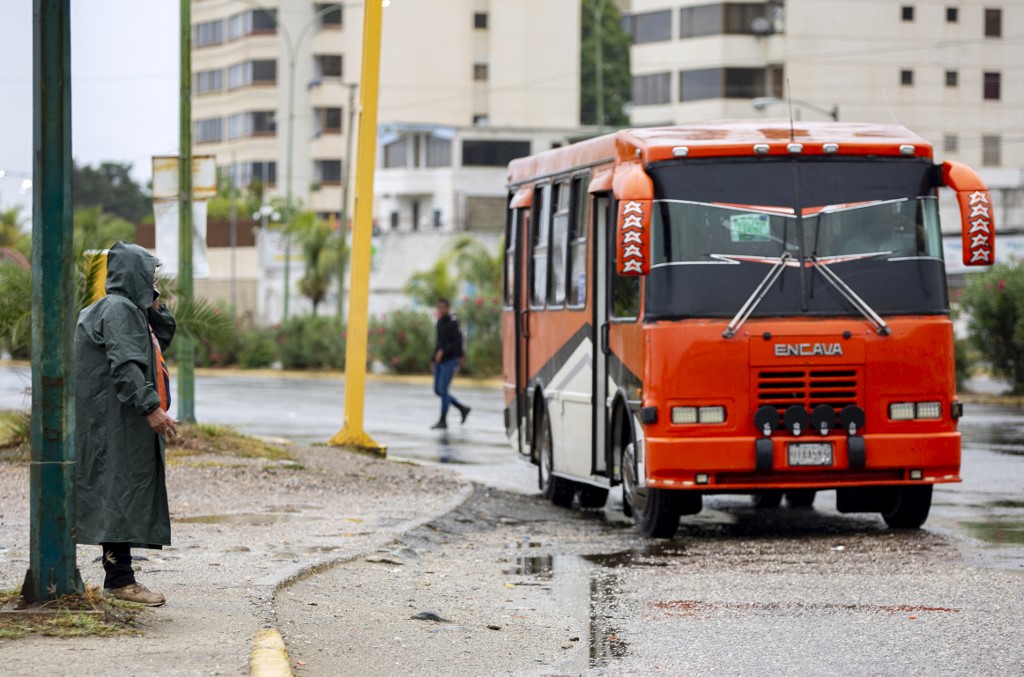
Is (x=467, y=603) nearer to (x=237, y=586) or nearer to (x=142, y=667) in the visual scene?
(x=237, y=586)

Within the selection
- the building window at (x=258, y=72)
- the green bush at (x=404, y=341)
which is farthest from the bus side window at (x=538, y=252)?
the building window at (x=258, y=72)

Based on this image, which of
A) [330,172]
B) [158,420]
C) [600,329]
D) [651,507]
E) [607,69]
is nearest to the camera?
[158,420]

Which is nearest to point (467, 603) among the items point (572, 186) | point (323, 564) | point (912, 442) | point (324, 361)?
point (323, 564)

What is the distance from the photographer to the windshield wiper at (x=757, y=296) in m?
12.7

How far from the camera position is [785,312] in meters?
12.9

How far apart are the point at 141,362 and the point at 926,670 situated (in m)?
3.77

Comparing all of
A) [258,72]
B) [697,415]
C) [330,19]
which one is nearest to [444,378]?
[697,415]

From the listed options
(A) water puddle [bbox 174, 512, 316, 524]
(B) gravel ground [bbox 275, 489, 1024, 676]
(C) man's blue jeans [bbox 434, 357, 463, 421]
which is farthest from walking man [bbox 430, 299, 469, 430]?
(A) water puddle [bbox 174, 512, 316, 524]

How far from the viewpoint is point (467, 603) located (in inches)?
397

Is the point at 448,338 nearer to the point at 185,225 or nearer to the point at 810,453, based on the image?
the point at 185,225

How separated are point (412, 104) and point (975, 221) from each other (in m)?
74.4

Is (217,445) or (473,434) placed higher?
(217,445)

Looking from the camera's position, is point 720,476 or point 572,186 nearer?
point 720,476

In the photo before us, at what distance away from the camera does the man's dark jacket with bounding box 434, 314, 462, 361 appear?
26.2 m
